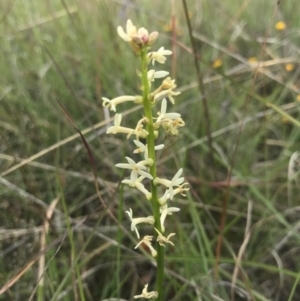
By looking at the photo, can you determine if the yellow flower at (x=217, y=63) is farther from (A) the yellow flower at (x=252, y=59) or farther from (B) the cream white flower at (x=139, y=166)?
(B) the cream white flower at (x=139, y=166)

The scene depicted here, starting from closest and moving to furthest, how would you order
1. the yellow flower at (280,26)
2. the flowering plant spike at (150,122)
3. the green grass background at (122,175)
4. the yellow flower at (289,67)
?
the flowering plant spike at (150,122)
the green grass background at (122,175)
the yellow flower at (289,67)
the yellow flower at (280,26)

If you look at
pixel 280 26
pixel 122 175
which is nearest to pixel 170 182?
pixel 122 175

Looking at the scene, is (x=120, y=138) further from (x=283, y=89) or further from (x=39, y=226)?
(x=283, y=89)

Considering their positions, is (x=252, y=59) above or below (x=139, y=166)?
below

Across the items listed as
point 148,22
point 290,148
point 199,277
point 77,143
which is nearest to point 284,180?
point 290,148

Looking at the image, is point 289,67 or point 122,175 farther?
point 289,67

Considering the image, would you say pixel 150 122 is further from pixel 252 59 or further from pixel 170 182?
pixel 252 59

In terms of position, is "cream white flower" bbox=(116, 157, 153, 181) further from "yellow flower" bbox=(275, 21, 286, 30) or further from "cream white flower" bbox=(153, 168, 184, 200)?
"yellow flower" bbox=(275, 21, 286, 30)

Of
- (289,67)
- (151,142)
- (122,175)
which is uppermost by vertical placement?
(151,142)

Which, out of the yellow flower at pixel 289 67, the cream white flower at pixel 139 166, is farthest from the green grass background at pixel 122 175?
the cream white flower at pixel 139 166
